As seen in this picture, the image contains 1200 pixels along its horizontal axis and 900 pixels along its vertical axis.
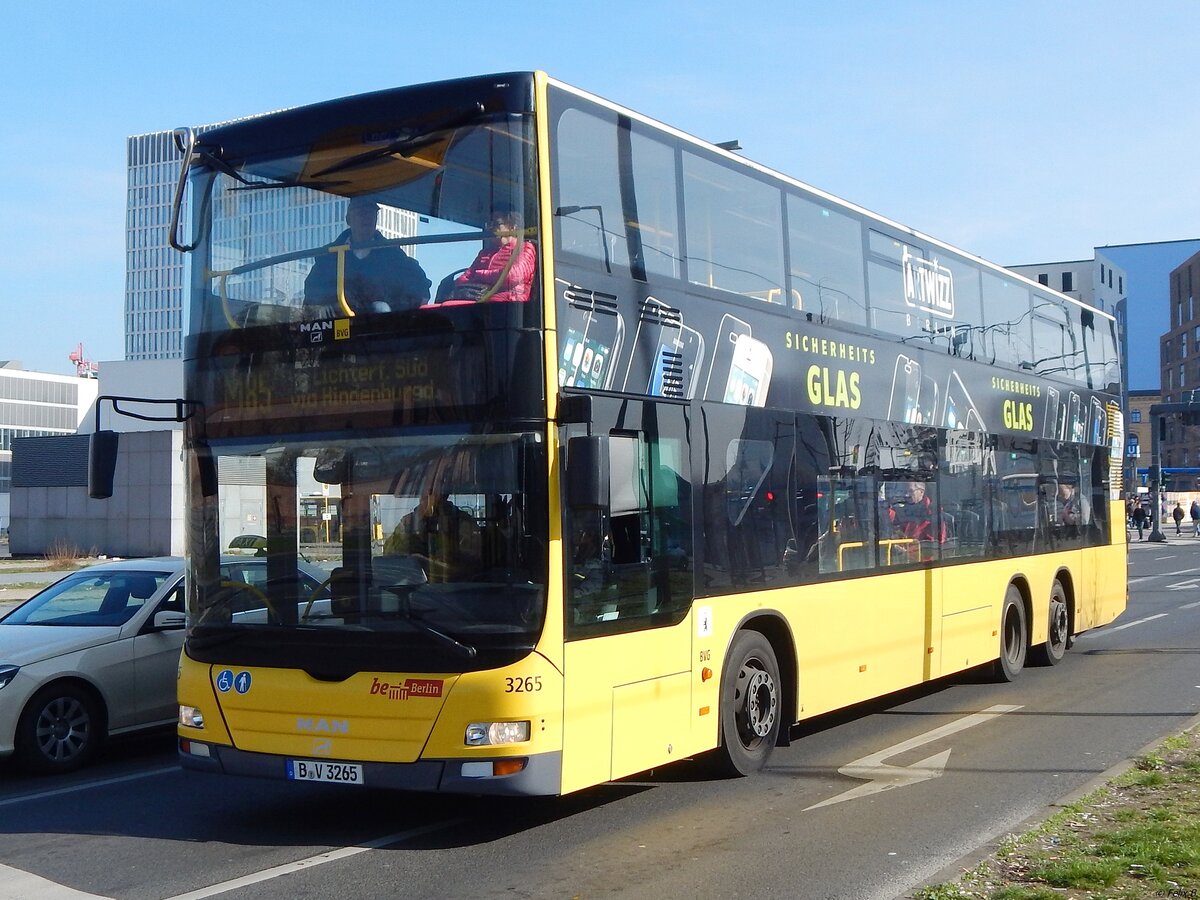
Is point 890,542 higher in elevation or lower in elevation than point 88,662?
higher

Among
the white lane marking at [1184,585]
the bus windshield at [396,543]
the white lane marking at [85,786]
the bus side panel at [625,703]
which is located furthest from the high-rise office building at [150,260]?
the bus side panel at [625,703]

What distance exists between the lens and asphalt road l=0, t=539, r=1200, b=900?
654cm

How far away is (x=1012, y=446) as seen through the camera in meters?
14.3

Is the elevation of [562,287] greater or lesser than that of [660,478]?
greater

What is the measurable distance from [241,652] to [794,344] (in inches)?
189

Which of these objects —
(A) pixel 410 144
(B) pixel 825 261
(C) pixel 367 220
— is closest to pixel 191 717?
(C) pixel 367 220

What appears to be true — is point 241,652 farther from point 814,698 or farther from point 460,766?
point 814,698

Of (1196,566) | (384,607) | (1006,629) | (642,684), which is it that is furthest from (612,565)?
(1196,566)

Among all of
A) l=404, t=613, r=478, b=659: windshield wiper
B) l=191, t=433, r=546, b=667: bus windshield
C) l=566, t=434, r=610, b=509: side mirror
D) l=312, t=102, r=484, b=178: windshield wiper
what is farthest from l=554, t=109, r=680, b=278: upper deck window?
l=404, t=613, r=478, b=659: windshield wiper

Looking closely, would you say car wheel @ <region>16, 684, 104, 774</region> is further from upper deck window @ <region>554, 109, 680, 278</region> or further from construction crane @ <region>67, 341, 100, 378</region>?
construction crane @ <region>67, 341, 100, 378</region>

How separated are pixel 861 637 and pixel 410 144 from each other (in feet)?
18.3

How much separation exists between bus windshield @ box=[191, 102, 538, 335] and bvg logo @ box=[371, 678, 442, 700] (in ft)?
6.78

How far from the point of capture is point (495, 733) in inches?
272

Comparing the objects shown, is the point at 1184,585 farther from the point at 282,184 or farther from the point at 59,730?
the point at 282,184
